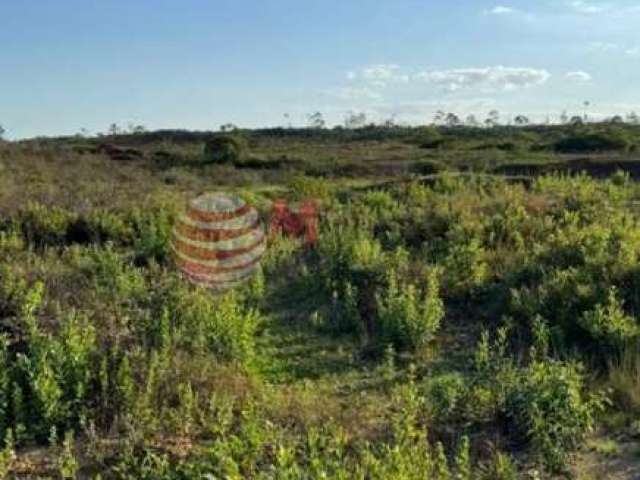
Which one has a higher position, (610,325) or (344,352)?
(610,325)

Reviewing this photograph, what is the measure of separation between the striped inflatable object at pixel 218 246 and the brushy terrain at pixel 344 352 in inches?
8.8

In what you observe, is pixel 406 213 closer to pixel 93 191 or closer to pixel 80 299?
pixel 80 299

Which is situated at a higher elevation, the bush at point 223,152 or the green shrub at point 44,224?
the bush at point 223,152

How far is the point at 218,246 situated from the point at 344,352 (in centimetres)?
322

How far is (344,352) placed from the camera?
6.11 m

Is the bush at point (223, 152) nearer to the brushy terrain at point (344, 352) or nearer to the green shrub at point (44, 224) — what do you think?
the green shrub at point (44, 224)

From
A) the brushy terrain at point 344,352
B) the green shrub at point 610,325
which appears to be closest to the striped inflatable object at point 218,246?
the brushy terrain at point 344,352

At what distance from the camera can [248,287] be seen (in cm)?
738

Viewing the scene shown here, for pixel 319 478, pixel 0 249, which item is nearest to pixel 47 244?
pixel 0 249

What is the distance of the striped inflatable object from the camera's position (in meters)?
7.90

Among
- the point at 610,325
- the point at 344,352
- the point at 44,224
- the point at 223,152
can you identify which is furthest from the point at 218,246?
the point at 223,152

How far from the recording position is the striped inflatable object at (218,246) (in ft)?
25.9

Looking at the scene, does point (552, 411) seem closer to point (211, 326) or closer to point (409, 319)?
point (409, 319)

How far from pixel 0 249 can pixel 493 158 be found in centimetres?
2196
